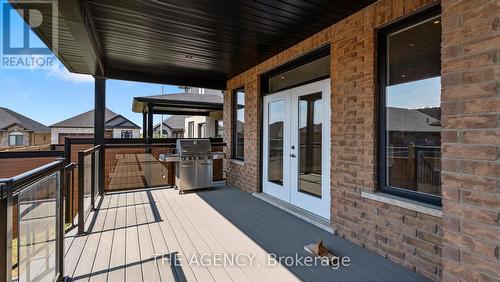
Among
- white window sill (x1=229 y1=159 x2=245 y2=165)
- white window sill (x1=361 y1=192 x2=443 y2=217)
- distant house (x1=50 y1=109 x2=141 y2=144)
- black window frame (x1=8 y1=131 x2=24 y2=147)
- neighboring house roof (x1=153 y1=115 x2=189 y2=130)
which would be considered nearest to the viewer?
white window sill (x1=361 y1=192 x2=443 y2=217)

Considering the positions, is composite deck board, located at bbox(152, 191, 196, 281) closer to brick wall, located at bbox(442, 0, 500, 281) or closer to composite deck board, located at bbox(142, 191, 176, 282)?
composite deck board, located at bbox(142, 191, 176, 282)

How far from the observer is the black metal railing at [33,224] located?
1.25m

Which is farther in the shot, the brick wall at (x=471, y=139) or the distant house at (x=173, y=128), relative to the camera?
the distant house at (x=173, y=128)

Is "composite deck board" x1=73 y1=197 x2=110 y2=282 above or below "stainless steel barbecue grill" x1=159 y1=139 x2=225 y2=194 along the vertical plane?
below

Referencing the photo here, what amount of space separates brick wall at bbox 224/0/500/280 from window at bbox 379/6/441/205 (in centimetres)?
13

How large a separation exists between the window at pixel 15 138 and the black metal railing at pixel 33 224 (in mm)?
26817

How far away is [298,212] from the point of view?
4082 mm

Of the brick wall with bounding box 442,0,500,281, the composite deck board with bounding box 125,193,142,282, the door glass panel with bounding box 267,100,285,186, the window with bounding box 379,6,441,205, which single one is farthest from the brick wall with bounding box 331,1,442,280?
the composite deck board with bounding box 125,193,142,282

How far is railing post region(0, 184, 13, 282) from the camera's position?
1208 millimetres

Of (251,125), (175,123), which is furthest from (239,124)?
(175,123)

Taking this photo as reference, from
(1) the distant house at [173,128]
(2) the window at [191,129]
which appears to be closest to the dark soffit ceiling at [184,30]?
(2) the window at [191,129]

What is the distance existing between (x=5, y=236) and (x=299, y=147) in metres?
3.70

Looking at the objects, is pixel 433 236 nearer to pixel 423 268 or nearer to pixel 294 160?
pixel 423 268

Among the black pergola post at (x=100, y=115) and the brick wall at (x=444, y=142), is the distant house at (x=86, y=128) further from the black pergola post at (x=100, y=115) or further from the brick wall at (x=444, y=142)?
the brick wall at (x=444, y=142)
